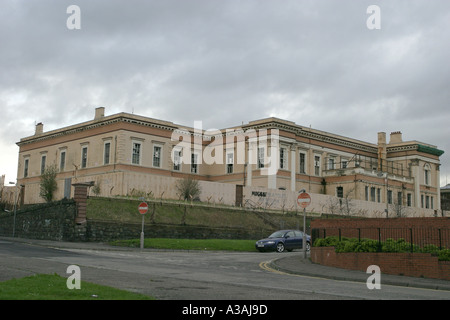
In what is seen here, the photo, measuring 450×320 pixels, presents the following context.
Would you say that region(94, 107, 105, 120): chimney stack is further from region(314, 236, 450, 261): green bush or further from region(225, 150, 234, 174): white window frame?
region(314, 236, 450, 261): green bush

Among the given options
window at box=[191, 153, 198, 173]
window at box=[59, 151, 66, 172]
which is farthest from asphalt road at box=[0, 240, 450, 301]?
window at box=[59, 151, 66, 172]

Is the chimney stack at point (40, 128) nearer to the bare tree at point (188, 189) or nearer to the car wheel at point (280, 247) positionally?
the bare tree at point (188, 189)

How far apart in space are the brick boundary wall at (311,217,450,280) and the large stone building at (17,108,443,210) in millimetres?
31948

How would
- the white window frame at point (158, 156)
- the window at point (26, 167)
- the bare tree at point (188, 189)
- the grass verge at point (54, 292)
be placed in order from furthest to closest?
the window at point (26, 167) < the white window frame at point (158, 156) < the bare tree at point (188, 189) < the grass verge at point (54, 292)

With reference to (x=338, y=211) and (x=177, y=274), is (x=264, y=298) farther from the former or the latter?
(x=338, y=211)

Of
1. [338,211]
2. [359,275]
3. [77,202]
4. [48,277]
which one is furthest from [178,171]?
[48,277]

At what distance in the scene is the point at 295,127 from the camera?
69.0 m

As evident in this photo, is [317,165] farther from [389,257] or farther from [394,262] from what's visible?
[394,262]

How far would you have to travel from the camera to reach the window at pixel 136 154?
63375 mm

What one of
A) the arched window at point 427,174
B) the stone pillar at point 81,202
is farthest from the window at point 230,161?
the arched window at point 427,174

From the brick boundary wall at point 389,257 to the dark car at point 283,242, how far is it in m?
7.25

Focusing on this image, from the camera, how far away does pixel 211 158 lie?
73438 mm

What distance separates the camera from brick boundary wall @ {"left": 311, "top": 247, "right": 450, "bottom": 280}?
18.4 m

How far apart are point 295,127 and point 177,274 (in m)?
52.9
